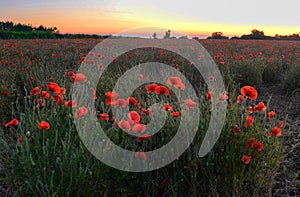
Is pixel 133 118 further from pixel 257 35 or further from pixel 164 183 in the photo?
pixel 257 35

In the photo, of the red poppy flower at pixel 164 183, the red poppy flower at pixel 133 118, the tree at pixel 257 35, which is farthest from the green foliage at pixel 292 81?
the tree at pixel 257 35

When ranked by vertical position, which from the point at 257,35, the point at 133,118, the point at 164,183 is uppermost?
the point at 257,35

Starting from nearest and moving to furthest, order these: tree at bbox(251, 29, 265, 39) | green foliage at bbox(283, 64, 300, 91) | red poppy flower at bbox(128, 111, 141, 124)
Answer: red poppy flower at bbox(128, 111, 141, 124), green foliage at bbox(283, 64, 300, 91), tree at bbox(251, 29, 265, 39)

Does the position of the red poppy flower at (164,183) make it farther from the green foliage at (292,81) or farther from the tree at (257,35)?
the tree at (257,35)

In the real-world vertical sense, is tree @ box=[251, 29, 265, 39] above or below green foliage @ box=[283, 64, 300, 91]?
above

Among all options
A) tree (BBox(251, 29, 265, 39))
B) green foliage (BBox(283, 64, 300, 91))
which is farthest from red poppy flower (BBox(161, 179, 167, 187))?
tree (BBox(251, 29, 265, 39))

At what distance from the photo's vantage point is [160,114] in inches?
95.0

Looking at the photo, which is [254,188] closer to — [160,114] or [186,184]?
[186,184]

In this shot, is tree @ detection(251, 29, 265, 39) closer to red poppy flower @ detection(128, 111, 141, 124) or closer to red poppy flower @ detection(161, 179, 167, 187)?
red poppy flower @ detection(161, 179, 167, 187)

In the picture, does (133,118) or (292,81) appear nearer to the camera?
(133,118)

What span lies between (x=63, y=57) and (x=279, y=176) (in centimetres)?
606

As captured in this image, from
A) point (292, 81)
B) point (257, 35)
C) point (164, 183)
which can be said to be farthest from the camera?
point (257, 35)

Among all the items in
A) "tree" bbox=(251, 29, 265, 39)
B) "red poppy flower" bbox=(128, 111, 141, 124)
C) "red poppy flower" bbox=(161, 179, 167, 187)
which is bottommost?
"red poppy flower" bbox=(161, 179, 167, 187)

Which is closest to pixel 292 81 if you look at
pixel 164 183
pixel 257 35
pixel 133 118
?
pixel 164 183
